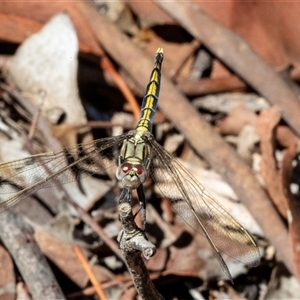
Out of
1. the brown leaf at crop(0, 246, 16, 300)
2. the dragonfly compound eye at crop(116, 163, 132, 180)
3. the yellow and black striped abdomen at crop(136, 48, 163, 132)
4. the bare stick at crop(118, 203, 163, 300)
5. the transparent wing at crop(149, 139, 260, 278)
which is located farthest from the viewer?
the yellow and black striped abdomen at crop(136, 48, 163, 132)

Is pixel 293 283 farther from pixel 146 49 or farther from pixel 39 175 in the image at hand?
pixel 146 49

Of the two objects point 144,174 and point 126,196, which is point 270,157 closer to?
point 144,174

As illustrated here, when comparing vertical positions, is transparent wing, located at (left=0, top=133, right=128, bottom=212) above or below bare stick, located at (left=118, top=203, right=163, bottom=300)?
above

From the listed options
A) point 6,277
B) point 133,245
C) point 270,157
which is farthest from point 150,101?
point 133,245

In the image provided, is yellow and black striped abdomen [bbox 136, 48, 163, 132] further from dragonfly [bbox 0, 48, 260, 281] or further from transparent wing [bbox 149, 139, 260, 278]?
transparent wing [bbox 149, 139, 260, 278]

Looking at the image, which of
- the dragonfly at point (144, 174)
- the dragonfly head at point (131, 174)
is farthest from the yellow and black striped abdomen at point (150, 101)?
the dragonfly head at point (131, 174)

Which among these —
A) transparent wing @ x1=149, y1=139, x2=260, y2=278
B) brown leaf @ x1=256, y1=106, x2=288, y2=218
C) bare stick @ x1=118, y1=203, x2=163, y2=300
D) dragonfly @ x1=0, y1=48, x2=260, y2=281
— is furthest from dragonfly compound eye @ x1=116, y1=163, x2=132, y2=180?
brown leaf @ x1=256, y1=106, x2=288, y2=218

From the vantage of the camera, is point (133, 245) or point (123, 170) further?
point (123, 170)

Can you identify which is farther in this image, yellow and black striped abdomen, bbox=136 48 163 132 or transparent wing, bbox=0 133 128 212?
yellow and black striped abdomen, bbox=136 48 163 132
